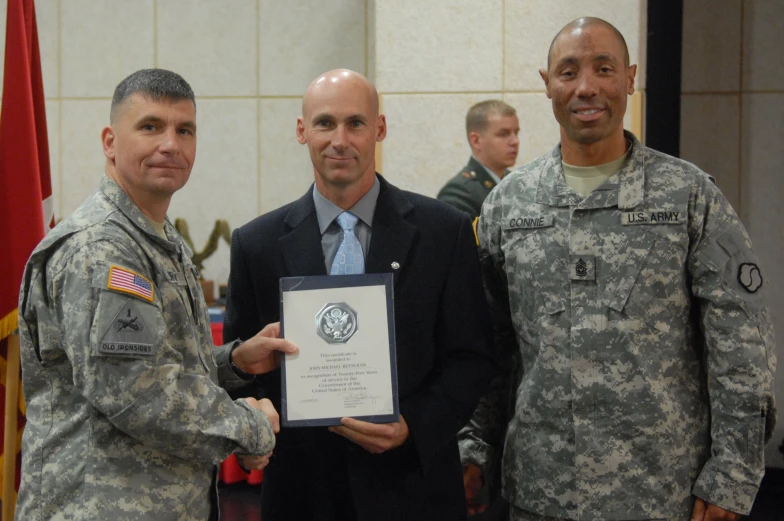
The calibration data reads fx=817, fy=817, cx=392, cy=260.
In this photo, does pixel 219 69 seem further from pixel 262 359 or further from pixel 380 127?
pixel 262 359

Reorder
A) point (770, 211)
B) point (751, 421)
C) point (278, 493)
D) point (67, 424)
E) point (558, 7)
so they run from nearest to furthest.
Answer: point (67, 424)
point (751, 421)
point (278, 493)
point (558, 7)
point (770, 211)

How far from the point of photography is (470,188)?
4.16 metres

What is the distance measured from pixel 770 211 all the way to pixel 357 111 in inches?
145

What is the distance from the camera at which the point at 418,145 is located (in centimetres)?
439

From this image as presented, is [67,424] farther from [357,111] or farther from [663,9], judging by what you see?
[663,9]

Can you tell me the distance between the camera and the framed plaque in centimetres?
185

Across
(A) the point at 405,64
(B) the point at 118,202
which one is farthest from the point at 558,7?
(B) the point at 118,202

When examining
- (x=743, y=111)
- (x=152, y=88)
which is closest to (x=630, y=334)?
A: (x=152, y=88)

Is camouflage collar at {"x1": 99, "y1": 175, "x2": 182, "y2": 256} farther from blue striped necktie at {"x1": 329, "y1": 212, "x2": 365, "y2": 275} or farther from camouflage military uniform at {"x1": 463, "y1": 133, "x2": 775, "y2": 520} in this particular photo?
camouflage military uniform at {"x1": 463, "y1": 133, "x2": 775, "y2": 520}

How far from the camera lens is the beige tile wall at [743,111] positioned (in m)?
4.83

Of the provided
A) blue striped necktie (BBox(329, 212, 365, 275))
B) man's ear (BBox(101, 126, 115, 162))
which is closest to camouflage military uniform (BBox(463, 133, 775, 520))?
blue striped necktie (BBox(329, 212, 365, 275))

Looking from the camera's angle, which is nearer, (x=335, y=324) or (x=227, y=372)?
(x=335, y=324)

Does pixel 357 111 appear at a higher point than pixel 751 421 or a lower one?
higher

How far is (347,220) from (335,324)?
1.06 feet
